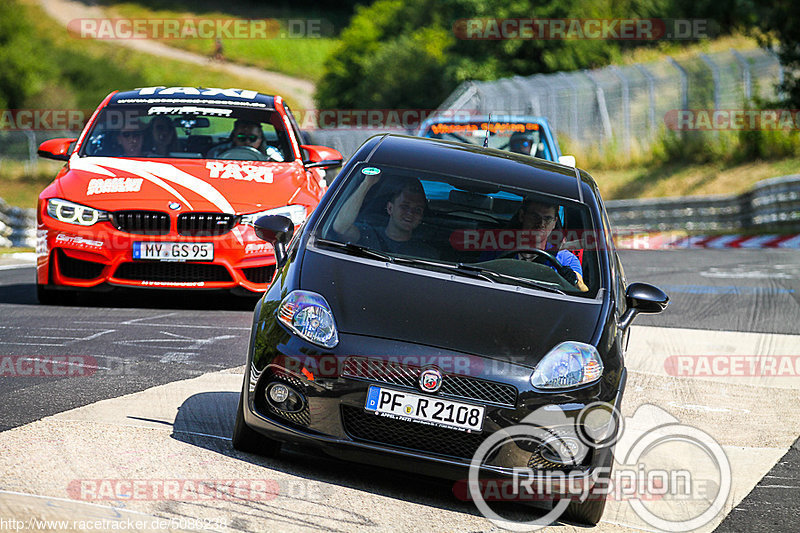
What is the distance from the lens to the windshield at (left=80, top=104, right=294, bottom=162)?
9.55 meters

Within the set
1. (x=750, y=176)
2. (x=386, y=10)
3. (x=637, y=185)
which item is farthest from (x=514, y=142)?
(x=386, y=10)

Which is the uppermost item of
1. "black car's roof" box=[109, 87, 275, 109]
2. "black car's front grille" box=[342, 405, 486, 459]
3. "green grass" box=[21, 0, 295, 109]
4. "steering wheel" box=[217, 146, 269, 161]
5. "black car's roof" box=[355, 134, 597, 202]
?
"black car's roof" box=[355, 134, 597, 202]

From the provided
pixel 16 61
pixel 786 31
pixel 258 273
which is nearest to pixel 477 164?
pixel 258 273

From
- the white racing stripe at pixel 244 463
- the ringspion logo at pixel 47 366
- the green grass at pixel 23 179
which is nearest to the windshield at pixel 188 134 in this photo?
the ringspion logo at pixel 47 366

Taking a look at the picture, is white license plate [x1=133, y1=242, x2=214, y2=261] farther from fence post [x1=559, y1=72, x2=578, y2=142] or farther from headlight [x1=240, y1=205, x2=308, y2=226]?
fence post [x1=559, y1=72, x2=578, y2=142]

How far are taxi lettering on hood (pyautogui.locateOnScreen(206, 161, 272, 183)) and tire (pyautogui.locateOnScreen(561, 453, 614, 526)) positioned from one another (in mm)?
5002

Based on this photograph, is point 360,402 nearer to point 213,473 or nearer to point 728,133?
point 213,473

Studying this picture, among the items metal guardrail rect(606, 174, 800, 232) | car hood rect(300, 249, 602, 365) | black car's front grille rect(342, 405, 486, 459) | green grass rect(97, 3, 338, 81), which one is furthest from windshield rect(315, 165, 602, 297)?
green grass rect(97, 3, 338, 81)

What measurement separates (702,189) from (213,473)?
2510 centimetres

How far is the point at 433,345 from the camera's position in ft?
15.5

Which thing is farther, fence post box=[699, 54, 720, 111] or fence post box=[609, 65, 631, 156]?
fence post box=[609, 65, 631, 156]

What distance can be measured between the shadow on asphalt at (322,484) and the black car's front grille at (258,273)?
3235mm

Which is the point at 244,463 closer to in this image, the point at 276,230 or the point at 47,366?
the point at 276,230

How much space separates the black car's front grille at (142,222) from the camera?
8.58m
